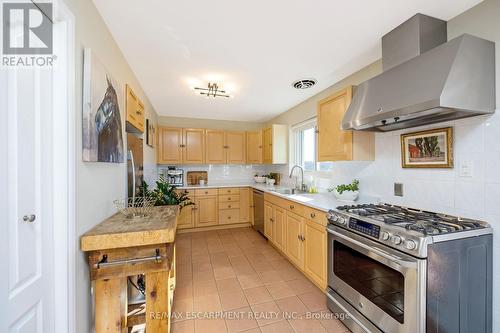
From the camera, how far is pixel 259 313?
188cm

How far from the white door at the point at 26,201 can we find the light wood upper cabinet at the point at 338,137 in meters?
2.28

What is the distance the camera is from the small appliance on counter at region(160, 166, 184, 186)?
14.6ft

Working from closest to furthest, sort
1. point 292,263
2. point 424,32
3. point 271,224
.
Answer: point 424,32 → point 292,263 → point 271,224

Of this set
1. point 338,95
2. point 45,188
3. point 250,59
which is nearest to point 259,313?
point 45,188

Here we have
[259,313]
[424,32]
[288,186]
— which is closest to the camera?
[424,32]

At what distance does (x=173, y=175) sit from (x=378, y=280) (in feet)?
13.1

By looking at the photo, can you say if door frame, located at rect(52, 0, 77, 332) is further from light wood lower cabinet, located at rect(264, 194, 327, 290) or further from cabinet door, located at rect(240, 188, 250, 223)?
cabinet door, located at rect(240, 188, 250, 223)

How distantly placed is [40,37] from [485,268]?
2813mm

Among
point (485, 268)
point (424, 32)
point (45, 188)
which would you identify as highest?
point (424, 32)

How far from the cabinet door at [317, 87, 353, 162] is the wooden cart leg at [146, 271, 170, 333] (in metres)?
1.96

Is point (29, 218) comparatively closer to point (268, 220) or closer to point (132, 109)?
point (132, 109)

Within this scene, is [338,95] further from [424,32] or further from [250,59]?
[250,59]

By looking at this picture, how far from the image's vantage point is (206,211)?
426 centimetres

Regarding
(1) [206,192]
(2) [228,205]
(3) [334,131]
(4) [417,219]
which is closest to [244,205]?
(2) [228,205]
